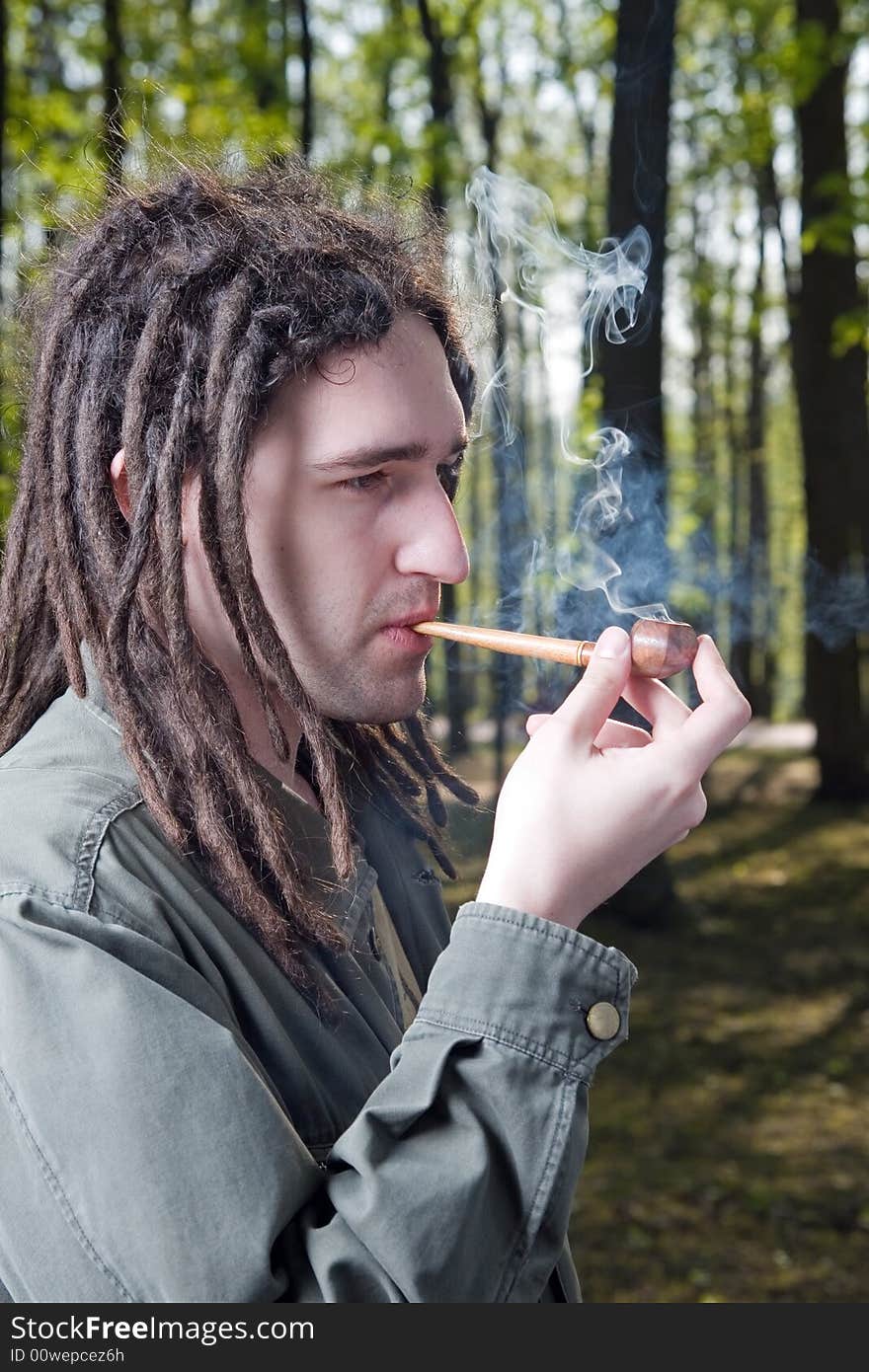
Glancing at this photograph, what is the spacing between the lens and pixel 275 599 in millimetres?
1557

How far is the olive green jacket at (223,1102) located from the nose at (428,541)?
46 cm

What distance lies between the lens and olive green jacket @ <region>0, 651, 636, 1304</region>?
111 cm

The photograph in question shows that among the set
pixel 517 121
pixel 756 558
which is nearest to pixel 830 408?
pixel 756 558

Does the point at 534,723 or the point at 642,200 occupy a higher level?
the point at 642,200

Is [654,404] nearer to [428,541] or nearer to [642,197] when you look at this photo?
[642,197]

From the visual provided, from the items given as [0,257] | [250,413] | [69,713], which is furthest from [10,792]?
[0,257]

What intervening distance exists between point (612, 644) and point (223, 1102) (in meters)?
0.71

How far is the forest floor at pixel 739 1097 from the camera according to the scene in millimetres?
4871

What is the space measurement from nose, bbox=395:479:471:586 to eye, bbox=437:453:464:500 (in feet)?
0.50

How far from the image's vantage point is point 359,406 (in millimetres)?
1536

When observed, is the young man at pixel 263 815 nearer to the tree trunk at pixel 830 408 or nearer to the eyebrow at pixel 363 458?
the eyebrow at pixel 363 458

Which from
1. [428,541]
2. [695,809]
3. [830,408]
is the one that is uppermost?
[830,408]

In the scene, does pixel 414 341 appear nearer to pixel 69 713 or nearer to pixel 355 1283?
pixel 69 713

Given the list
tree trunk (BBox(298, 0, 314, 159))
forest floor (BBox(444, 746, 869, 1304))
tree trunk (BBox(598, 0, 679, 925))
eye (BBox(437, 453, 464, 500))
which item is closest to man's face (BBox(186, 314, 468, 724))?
eye (BBox(437, 453, 464, 500))
